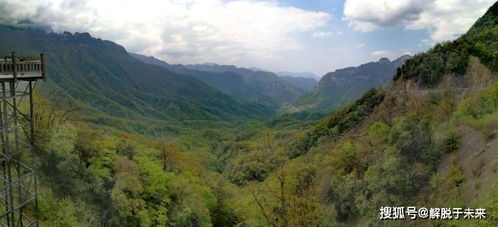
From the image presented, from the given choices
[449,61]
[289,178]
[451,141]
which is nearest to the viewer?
[289,178]

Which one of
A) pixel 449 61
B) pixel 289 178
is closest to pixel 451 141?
pixel 289 178

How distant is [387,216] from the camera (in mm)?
24484

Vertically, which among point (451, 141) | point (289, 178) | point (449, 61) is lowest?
point (289, 178)

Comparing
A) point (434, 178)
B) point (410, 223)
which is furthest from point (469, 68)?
point (410, 223)

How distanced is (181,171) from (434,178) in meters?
45.1

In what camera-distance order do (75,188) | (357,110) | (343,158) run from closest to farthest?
(75,188) < (343,158) < (357,110)

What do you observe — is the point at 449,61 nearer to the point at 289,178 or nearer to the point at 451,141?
the point at 451,141

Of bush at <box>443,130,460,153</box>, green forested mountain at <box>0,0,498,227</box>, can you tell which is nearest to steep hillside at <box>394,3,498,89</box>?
green forested mountain at <box>0,0,498,227</box>

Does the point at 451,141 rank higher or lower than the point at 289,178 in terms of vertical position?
higher

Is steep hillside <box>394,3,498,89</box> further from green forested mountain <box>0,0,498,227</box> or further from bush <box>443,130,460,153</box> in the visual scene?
bush <box>443,130,460,153</box>

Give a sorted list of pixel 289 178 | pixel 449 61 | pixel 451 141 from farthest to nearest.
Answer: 1. pixel 449 61
2. pixel 451 141
3. pixel 289 178

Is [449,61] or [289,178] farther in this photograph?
[449,61]

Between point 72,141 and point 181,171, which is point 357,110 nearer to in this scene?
point 181,171

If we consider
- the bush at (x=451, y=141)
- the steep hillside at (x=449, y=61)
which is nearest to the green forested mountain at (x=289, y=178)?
the bush at (x=451, y=141)
